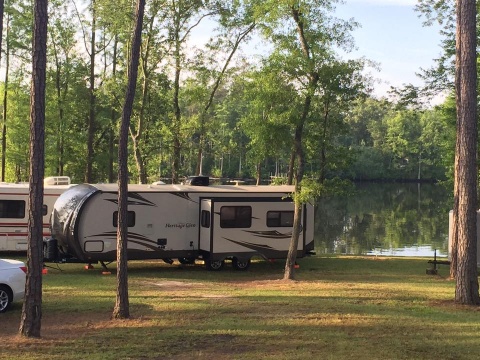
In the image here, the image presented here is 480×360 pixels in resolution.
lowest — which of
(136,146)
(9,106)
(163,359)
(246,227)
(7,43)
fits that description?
(163,359)

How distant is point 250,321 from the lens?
1068cm

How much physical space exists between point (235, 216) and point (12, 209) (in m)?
7.88

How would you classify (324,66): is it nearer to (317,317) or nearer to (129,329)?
(317,317)

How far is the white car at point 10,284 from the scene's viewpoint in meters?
11.8

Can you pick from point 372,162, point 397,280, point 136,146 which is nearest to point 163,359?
point 397,280

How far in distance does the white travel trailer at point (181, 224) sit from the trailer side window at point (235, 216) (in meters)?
0.03

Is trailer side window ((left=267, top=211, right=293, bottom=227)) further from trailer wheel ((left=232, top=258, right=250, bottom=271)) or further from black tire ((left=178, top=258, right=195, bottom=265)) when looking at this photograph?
black tire ((left=178, top=258, right=195, bottom=265))

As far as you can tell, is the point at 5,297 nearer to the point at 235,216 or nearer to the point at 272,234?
the point at 235,216

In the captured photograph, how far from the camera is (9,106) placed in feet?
138

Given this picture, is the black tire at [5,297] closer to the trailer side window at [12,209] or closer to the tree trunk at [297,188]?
the tree trunk at [297,188]

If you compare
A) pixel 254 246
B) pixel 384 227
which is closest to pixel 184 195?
pixel 254 246

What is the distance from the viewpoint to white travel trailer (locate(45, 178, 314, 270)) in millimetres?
18281

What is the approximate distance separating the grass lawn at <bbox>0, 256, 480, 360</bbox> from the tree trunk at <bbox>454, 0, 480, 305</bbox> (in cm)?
63

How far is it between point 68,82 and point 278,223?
23.1m
